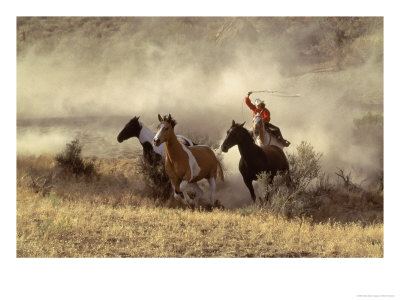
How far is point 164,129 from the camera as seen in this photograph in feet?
34.1

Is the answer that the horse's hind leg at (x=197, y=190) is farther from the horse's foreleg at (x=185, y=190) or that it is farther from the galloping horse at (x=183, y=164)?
the horse's foreleg at (x=185, y=190)

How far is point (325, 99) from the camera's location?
10805mm

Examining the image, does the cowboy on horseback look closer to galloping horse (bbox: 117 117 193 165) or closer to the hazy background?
the hazy background

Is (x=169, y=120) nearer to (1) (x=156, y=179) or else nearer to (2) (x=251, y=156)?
(1) (x=156, y=179)

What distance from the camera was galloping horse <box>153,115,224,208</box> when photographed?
10469mm

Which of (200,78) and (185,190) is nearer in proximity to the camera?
(185,190)

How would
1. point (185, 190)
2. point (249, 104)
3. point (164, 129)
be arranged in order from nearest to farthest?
point (164, 129), point (185, 190), point (249, 104)

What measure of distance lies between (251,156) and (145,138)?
83.7 inches

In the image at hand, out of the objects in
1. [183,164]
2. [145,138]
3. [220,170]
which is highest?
[145,138]

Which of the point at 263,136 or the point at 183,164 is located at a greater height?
the point at 263,136

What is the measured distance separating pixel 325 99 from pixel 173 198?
11.6 feet

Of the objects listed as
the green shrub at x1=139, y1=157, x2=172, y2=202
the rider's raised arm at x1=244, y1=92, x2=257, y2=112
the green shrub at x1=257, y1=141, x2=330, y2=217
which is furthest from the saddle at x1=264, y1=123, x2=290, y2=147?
the green shrub at x1=139, y1=157, x2=172, y2=202

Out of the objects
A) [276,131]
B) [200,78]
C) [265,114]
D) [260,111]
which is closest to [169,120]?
[200,78]

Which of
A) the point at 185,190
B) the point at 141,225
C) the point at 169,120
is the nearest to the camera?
the point at 141,225
